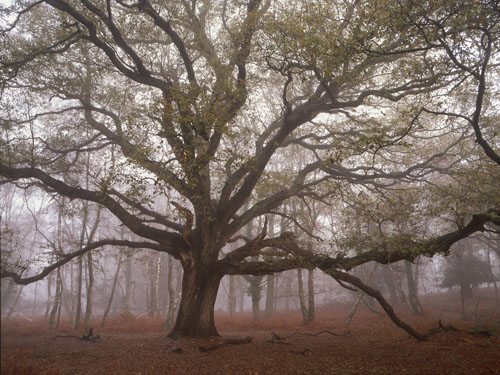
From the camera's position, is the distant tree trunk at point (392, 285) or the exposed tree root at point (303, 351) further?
the distant tree trunk at point (392, 285)

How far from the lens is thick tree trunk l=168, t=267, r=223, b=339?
1089 cm

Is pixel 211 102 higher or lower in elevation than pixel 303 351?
higher

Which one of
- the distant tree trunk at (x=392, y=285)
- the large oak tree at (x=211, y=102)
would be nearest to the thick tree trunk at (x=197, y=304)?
the large oak tree at (x=211, y=102)

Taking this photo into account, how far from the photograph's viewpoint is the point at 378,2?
7520 mm

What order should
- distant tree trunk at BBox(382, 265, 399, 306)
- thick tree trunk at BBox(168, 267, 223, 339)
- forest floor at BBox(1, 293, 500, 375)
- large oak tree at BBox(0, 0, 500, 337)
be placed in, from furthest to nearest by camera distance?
distant tree trunk at BBox(382, 265, 399, 306) < thick tree trunk at BBox(168, 267, 223, 339) < large oak tree at BBox(0, 0, 500, 337) < forest floor at BBox(1, 293, 500, 375)

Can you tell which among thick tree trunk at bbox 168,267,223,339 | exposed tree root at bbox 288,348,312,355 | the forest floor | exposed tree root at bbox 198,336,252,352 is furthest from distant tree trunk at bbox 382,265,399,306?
exposed tree root at bbox 288,348,312,355

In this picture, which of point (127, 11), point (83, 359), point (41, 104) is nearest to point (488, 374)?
point (83, 359)

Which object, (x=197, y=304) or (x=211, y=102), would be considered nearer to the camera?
(x=211, y=102)

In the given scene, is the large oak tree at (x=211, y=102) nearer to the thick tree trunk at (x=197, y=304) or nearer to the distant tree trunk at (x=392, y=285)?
the thick tree trunk at (x=197, y=304)

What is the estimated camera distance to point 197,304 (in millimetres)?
11062

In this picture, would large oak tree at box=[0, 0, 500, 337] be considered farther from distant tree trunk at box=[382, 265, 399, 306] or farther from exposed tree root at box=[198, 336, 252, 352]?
distant tree trunk at box=[382, 265, 399, 306]

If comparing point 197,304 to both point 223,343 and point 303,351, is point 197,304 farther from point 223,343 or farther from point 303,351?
point 303,351

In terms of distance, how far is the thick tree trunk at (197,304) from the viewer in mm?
10891

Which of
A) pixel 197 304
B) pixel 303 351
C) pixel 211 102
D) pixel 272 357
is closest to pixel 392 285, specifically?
pixel 303 351
